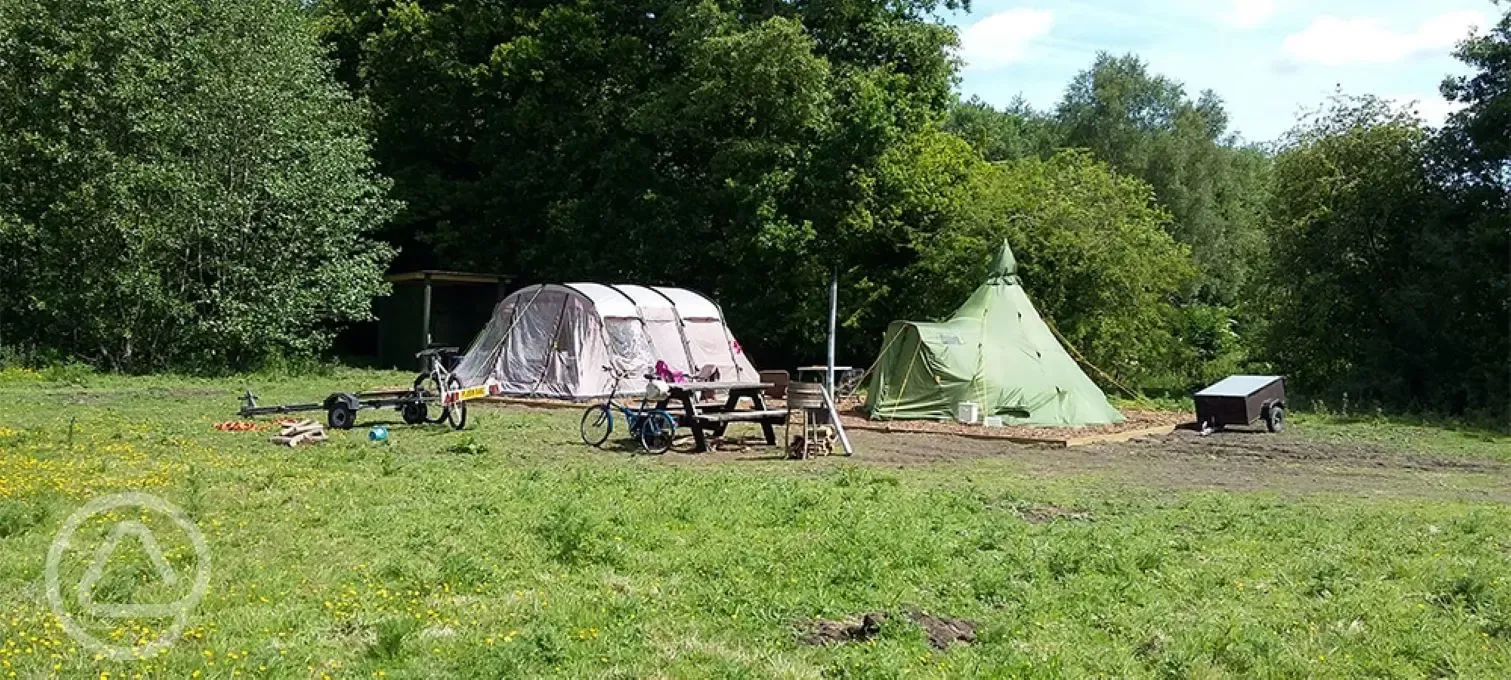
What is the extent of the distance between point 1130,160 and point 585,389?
29.0 m

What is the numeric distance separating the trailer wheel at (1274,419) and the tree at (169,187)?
58.1 ft

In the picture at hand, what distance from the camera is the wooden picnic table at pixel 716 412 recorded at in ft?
44.2

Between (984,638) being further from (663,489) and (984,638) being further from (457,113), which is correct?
(457,113)

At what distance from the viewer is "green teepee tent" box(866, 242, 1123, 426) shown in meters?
18.1

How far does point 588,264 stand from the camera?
95.6 ft

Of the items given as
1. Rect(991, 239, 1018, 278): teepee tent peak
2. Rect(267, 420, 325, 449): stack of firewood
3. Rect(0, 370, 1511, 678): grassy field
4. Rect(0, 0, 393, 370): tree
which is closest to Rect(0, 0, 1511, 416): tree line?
Rect(0, 0, 393, 370): tree

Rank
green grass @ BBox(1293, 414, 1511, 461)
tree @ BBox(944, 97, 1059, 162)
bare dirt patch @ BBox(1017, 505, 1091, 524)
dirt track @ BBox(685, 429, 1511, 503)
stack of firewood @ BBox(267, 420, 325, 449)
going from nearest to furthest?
bare dirt patch @ BBox(1017, 505, 1091, 524)
dirt track @ BBox(685, 429, 1511, 503)
stack of firewood @ BBox(267, 420, 325, 449)
green grass @ BBox(1293, 414, 1511, 461)
tree @ BBox(944, 97, 1059, 162)

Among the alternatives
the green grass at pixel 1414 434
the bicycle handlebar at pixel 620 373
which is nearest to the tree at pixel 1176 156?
the green grass at pixel 1414 434

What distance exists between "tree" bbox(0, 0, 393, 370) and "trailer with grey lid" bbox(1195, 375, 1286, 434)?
17079 mm

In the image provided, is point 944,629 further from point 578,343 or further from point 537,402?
point 578,343

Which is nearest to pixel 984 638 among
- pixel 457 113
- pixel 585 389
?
pixel 585 389

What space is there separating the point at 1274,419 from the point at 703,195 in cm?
1400

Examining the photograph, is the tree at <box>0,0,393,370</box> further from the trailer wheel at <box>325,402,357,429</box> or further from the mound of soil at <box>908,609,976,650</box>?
the mound of soil at <box>908,609,976,650</box>

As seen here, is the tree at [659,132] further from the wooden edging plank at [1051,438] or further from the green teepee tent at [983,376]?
the wooden edging plank at [1051,438]
